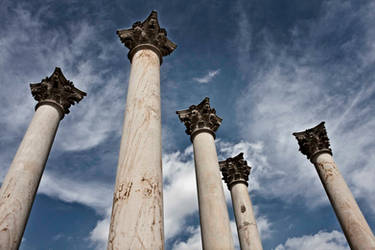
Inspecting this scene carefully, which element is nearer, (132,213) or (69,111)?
(132,213)

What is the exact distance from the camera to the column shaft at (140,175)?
12.3 meters

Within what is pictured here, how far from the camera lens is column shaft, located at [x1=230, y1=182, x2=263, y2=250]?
36188 millimetres

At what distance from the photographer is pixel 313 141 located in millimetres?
42656

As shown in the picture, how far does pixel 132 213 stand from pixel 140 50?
14.8m

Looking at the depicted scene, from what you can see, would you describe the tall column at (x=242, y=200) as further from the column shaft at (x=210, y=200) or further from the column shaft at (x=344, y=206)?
the column shaft at (x=210, y=200)

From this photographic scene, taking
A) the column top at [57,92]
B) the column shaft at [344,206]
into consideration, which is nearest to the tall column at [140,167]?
the column top at [57,92]

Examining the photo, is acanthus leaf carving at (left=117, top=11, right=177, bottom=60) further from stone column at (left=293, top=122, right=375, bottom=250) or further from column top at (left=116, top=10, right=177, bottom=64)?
stone column at (left=293, top=122, right=375, bottom=250)

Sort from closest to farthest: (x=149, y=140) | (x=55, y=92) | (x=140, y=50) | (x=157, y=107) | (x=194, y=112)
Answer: (x=149, y=140) < (x=157, y=107) < (x=140, y=50) < (x=55, y=92) < (x=194, y=112)

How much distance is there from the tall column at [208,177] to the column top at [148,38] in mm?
11966

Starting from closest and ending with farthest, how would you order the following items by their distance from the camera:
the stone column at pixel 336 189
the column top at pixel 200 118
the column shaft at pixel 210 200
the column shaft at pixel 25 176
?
the column shaft at pixel 25 176 < the column shaft at pixel 210 200 < the stone column at pixel 336 189 < the column top at pixel 200 118

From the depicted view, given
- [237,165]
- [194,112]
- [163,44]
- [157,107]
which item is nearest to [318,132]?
[237,165]

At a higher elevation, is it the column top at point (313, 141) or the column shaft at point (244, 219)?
the column top at point (313, 141)

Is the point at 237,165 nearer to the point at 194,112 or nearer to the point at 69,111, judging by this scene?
the point at 194,112

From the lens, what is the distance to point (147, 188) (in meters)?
14.2
